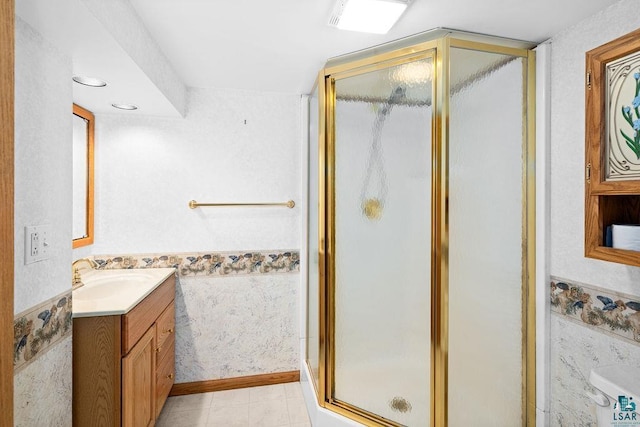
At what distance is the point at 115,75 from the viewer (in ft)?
5.40

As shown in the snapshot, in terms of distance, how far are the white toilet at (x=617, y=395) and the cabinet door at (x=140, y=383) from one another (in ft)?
6.11

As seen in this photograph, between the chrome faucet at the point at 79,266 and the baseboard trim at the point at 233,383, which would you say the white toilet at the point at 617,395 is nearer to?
the baseboard trim at the point at 233,383

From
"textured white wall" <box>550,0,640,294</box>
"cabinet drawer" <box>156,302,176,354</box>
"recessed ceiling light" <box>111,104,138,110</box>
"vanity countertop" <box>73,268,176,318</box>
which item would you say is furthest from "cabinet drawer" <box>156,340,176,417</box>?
"textured white wall" <box>550,0,640,294</box>

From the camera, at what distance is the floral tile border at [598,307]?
138 centimetres

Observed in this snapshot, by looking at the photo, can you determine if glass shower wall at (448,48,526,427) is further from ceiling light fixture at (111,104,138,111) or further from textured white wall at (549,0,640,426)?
ceiling light fixture at (111,104,138,111)

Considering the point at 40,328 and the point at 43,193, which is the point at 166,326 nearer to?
the point at 40,328

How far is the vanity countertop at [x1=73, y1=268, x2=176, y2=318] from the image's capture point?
147cm

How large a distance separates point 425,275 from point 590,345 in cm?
77

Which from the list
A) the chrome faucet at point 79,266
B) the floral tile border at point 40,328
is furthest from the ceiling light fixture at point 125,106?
the floral tile border at point 40,328

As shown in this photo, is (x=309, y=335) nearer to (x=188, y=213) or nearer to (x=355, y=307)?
(x=355, y=307)

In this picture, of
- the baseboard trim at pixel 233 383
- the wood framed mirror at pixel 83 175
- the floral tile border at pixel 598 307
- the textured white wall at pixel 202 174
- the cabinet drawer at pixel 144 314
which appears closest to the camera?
the floral tile border at pixel 598 307

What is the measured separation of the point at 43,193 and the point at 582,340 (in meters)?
2.32

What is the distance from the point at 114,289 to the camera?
2051 mm

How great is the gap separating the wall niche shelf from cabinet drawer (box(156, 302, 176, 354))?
215 centimetres
